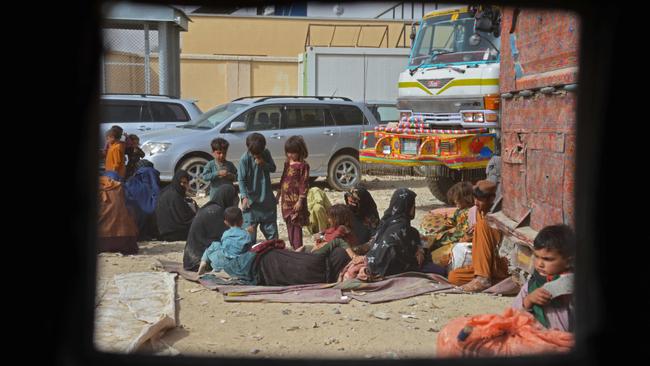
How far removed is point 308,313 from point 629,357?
411cm

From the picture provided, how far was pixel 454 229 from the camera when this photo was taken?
7.72 metres

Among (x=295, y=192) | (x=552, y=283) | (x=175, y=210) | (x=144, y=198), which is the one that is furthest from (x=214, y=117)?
(x=552, y=283)

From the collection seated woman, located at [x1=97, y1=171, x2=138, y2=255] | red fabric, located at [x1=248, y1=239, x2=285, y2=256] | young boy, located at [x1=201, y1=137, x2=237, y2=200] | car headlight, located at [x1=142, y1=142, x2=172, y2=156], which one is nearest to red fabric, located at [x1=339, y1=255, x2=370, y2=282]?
red fabric, located at [x1=248, y1=239, x2=285, y2=256]

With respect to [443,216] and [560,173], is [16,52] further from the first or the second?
[443,216]

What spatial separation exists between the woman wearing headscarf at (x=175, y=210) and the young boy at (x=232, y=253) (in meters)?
1.93

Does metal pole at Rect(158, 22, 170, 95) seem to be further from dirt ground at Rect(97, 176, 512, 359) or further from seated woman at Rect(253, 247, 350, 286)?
seated woman at Rect(253, 247, 350, 286)

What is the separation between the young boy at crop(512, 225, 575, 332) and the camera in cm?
396

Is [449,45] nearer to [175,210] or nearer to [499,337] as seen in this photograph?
[175,210]

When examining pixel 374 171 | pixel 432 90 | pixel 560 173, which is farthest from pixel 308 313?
pixel 374 171

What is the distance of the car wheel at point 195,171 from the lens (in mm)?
12656

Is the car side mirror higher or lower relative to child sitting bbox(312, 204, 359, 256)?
higher

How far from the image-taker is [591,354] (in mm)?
2104

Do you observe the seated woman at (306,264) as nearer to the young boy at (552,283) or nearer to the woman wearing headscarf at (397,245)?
the woman wearing headscarf at (397,245)

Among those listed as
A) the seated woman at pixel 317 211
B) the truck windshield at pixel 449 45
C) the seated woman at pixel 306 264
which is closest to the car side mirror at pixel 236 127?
the truck windshield at pixel 449 45
